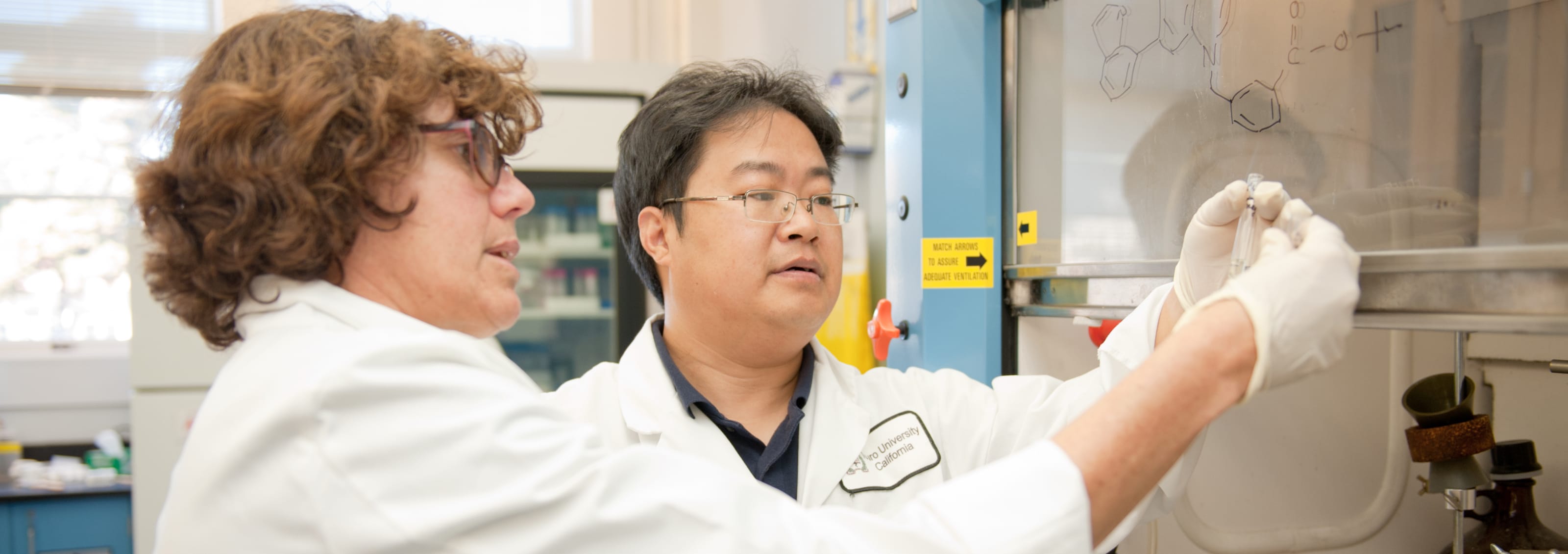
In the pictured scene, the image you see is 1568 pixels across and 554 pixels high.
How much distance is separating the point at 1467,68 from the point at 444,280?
92 cm

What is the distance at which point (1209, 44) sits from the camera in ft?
3.35

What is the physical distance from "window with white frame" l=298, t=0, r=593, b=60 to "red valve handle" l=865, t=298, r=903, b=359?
9.48ft

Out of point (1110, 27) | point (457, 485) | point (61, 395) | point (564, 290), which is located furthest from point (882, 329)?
point (61, 395)

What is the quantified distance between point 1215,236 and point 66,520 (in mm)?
3497

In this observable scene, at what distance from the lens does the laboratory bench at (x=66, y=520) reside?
2.86m

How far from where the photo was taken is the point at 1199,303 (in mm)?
717

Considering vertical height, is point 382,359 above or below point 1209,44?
below

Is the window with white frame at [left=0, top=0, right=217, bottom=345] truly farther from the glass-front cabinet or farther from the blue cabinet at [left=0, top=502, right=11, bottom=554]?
the glass-front cabinet

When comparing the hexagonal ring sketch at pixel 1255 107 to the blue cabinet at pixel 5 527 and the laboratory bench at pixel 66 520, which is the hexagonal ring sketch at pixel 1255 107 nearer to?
the laboratory bench at pixel 66 520

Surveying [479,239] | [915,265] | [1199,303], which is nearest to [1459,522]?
[1199,303]

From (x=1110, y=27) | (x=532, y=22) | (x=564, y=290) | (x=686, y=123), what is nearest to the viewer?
(x=1110, y=27)

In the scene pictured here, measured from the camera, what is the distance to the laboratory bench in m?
2.86

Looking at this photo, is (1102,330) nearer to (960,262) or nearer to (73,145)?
(960,262)

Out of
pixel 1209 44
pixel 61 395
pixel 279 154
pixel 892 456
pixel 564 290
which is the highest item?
pixel 1209 44
